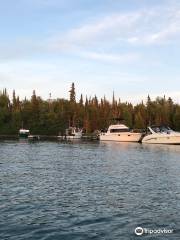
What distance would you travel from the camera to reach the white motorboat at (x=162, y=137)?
13650cm

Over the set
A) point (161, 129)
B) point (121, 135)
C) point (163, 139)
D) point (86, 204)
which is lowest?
point (86, 204)

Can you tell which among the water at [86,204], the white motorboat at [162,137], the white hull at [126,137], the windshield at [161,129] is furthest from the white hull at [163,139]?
the water at [86,204]

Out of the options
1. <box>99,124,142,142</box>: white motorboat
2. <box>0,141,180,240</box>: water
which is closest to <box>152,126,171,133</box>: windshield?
<box>99,124,142,142</box>: white motorboat

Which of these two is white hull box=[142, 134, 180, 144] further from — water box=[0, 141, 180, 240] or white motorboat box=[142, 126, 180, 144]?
water box=[0, 141, 180, 240]

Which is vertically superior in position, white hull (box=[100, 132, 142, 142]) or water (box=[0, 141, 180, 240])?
white hull (box=[100, 132, 142, 142])

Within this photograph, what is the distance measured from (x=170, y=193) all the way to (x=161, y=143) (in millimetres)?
103343

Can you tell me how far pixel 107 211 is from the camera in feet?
101

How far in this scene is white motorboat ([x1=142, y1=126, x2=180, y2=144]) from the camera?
13650cm

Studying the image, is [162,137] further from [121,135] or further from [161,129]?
[121,135]

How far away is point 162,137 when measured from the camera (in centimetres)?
13925

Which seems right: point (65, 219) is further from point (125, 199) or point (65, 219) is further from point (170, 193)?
point (170, 193)

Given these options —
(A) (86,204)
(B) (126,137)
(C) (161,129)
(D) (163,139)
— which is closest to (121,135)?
(B) (126,137)

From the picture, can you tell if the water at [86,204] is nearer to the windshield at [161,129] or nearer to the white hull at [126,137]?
the windshield at [161,129]

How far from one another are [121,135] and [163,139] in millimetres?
23997
